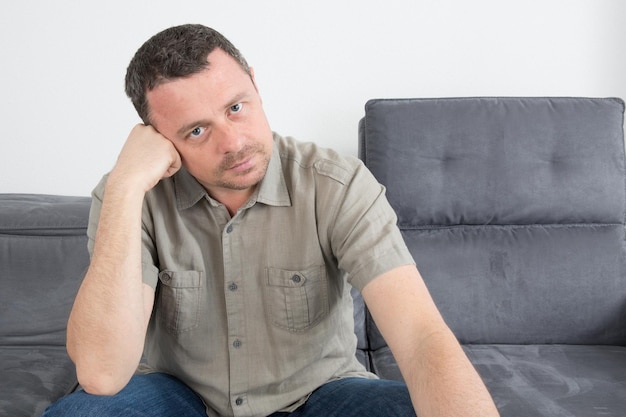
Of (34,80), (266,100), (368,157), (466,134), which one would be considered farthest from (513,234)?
(34,80)

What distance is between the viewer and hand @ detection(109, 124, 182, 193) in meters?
1.33

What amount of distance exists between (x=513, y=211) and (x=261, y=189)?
976 mm

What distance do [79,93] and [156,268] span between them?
1229 millimetres

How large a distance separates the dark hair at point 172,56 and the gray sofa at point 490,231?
0.84 metres

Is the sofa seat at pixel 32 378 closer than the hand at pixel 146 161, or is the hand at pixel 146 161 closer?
the hand at pixel 146 161

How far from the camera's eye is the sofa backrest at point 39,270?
6.65ft

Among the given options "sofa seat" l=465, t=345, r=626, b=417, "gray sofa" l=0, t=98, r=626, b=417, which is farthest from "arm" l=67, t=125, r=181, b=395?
"sofa seat" l=465, t=345, r=626, b=417

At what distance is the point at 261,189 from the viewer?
4.55 feet

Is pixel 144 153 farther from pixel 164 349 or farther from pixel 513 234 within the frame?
pixel 513 234

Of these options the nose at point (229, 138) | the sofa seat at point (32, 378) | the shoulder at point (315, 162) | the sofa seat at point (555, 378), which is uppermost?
the nose at point (229, 138)

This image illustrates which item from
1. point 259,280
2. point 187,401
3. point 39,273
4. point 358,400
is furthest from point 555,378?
point 39,273

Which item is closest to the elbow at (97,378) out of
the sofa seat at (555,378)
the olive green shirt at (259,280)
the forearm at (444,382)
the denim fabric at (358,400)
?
the olive green shirt at (259,280)

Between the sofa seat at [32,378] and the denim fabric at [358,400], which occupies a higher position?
the denim fabric at [358,400]

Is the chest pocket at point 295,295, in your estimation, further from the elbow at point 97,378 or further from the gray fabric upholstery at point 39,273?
the gray fabric upholstery at point 39,273
